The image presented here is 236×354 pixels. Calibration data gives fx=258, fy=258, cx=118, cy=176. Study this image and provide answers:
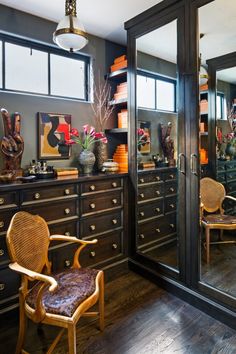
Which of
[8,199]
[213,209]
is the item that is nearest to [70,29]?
[8,199]

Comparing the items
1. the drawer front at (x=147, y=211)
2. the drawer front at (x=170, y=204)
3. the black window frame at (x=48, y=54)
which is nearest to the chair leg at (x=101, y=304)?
the drawer front at (x=170, y=204)

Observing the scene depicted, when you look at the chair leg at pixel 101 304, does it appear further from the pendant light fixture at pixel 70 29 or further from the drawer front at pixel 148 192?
the pendant light fixture at pixel 70 29

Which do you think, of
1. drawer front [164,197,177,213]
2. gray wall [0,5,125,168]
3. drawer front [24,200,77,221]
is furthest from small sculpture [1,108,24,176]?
drawer front [164,197,177,213]

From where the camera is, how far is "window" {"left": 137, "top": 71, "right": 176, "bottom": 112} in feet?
8.05

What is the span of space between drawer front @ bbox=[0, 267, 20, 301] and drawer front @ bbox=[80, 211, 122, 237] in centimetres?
67

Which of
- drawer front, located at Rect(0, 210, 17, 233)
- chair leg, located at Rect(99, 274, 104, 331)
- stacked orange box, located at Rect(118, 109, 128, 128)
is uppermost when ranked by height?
stacked orange box, located at Rect(118, 109, 128, 128)

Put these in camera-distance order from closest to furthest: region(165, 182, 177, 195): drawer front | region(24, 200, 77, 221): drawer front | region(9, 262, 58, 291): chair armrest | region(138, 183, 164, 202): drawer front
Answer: region(9, 262, 58, 291): chair armrest → region(24, 200, 77, 221): drawer front → region(165, 182, 177, 195): drawer front → region(138, 183, 164, 202): drawer front

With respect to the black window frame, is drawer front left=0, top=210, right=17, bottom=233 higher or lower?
lower

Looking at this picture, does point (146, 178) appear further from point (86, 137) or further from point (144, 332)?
point (144, 332)

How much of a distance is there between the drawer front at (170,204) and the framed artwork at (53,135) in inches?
46.5

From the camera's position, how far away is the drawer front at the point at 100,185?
245 cm

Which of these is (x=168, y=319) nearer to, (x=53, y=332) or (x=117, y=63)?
(x=53, y=332)

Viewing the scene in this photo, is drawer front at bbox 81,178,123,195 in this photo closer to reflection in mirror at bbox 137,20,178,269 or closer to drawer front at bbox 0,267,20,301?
reflection in mirror at bbox 137,20,178,269

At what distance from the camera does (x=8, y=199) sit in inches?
77.7
